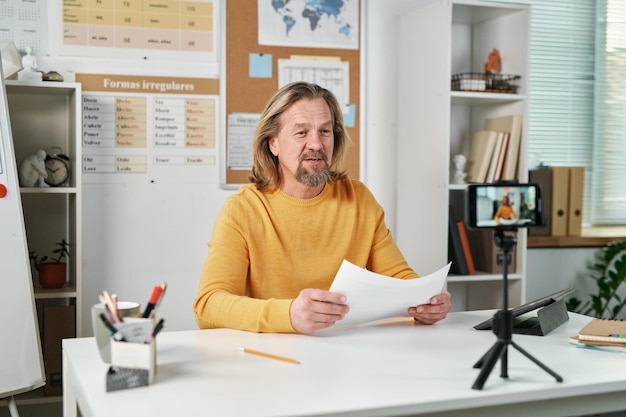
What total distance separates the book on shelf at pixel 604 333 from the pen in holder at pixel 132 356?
3.29 ft

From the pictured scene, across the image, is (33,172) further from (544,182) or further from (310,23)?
(544,182)

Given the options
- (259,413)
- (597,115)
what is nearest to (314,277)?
(259,413)

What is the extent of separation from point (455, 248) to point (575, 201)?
33.1 inches

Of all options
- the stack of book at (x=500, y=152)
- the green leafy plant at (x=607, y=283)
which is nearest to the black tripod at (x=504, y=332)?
the stack of book at (x=500, y=152)

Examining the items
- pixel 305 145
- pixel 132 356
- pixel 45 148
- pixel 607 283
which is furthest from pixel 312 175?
pixel 607 283

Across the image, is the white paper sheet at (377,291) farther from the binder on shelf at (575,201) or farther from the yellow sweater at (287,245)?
the binder on shelf at (575,201)

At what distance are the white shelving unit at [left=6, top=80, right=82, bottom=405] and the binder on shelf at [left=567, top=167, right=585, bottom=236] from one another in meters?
2.33

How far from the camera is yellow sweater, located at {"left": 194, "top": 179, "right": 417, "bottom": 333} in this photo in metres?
2.12

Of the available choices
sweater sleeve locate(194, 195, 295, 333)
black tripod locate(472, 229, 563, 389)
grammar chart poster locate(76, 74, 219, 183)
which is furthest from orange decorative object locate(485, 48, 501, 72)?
black tripod locate(472, 229, 563, 389)

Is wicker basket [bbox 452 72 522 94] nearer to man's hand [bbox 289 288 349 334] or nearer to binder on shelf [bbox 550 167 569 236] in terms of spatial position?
binder on shelf [bbox 550 167 569 236]

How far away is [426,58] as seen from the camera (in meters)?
3.43

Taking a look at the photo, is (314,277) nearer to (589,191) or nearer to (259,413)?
(259,413)

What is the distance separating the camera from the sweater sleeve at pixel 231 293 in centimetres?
187

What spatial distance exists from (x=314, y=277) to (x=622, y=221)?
2.62 metres
